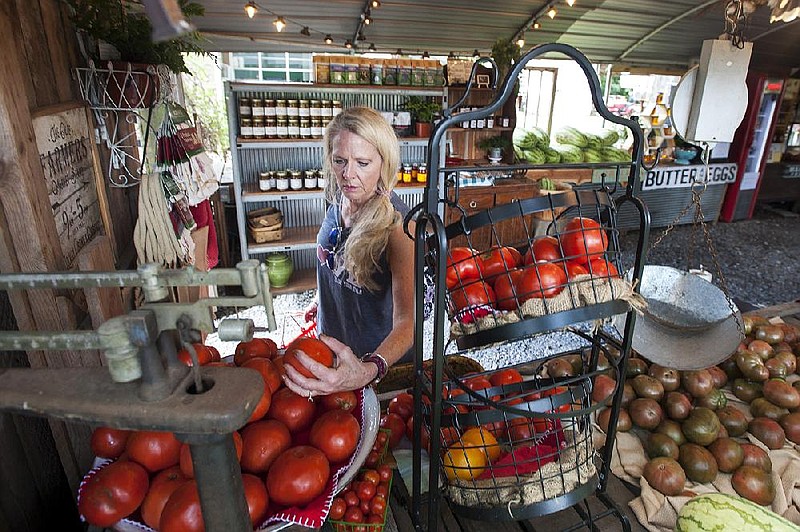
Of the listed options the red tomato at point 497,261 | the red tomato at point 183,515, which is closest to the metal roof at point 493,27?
the red tomato at point 497,261

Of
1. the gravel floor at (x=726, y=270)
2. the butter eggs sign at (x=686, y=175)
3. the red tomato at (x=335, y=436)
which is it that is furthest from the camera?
the butter eggs sign at (x=686, y=175)

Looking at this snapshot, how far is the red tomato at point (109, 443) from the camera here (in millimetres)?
1001

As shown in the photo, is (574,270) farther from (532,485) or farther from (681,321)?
(681,321)

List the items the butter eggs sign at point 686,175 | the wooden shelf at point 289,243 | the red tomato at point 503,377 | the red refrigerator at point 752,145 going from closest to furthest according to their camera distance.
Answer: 1. the red tomato at point 503,377
2. the wooden shelf at point 289,243
3. the butter eggs sign at point 686,175
4. the red refrigerator at point 752,145

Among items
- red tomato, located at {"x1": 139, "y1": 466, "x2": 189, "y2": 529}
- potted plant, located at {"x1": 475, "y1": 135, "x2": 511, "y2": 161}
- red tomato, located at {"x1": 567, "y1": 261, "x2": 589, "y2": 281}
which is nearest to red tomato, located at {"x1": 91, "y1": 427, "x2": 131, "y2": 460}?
red tomato, located at {"x1": 139, "y1": 466, "x2": 189, "y2": 529}

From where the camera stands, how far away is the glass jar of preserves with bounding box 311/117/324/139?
186 inches

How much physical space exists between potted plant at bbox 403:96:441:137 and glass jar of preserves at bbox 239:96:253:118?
5.57ft

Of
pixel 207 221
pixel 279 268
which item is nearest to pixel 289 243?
pixel 279 268

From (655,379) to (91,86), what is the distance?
2.44 m

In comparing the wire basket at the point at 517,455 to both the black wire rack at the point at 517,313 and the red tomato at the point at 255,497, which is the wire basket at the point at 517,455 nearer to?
the black wire rack at the point at 517,313

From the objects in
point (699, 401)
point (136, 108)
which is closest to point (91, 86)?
point (136, 108)

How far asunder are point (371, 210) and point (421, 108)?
371 centimetres

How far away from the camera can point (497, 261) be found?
102 cm

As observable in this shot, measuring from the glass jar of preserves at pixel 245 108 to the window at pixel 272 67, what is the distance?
5812 mm
